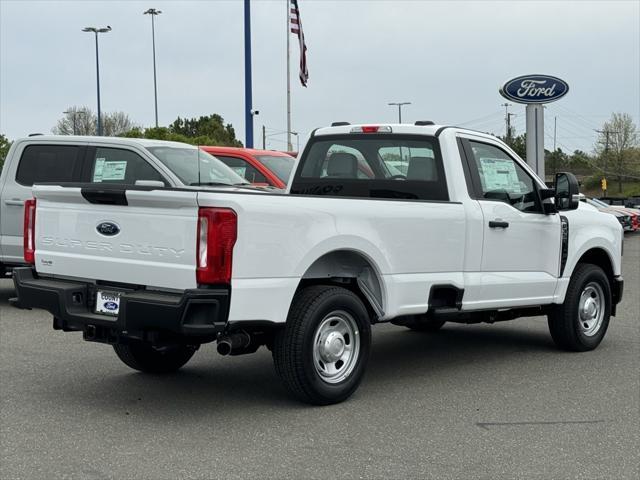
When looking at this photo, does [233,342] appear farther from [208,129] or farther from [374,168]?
[208,129]

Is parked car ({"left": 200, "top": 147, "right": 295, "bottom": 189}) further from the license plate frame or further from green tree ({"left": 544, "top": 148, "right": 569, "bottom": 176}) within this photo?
green tree ({"left": 544, "top": 148, "right": 569, "bottom": 176})

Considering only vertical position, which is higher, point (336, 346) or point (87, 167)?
point (87, 167)

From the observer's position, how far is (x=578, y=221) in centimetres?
873

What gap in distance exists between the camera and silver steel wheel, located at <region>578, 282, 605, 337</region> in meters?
8.90

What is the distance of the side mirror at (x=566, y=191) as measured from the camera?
323 inches

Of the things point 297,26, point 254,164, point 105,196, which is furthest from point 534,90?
point 105,196

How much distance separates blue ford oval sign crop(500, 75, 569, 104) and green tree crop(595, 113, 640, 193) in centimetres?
8245

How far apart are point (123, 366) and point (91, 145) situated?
13.3 feet

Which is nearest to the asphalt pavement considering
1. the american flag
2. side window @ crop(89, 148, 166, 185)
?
side window @ crop(89, 148, 166, 185)

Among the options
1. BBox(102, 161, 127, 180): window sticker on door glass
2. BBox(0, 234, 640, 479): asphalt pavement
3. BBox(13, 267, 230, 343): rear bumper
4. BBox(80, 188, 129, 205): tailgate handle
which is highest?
BBox(102, 161, 127, 180): window sticker on door glass

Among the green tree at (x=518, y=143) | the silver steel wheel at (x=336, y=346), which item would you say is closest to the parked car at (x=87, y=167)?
the silver steel wheel at (x=336, y=346)

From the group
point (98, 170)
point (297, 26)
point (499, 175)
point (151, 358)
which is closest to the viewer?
point (151, 358)

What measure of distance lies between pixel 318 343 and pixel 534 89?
811 inches

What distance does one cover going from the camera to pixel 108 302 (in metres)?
6.07
